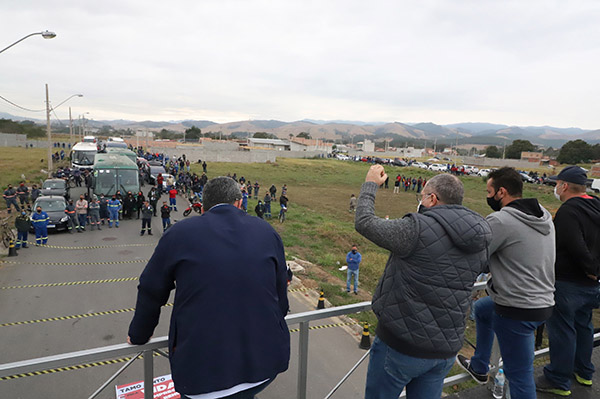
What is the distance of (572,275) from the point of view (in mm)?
3283

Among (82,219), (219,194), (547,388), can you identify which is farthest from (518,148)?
(219,194)

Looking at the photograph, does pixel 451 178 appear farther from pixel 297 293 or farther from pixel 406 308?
pixel 297 293

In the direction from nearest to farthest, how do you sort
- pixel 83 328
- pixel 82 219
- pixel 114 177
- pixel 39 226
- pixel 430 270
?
pixel 430 270 → pixel 83 328 → pixel 39 226 → pixel 82 219 → pixel 114 177

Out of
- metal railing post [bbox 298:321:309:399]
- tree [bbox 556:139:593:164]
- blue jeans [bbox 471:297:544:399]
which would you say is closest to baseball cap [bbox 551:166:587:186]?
blue jeans [bbox 471:297:544:399]

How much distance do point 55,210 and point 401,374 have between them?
18038 mm

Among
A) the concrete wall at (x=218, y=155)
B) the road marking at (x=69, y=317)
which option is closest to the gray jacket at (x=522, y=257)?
the road marking at (x=69, y=317)

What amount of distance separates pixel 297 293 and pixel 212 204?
8.66 metres

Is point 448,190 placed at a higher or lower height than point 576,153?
lower

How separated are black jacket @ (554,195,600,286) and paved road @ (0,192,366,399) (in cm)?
316

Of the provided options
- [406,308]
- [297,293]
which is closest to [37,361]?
[406,308]

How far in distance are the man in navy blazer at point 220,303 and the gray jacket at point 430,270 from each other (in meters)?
0.71

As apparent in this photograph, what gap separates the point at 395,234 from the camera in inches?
83.2

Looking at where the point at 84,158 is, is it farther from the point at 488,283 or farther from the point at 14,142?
the point at 14,142

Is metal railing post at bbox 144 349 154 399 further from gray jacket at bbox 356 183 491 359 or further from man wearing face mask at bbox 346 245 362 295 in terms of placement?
man wearing face mask at bbox 346 245 362 295
